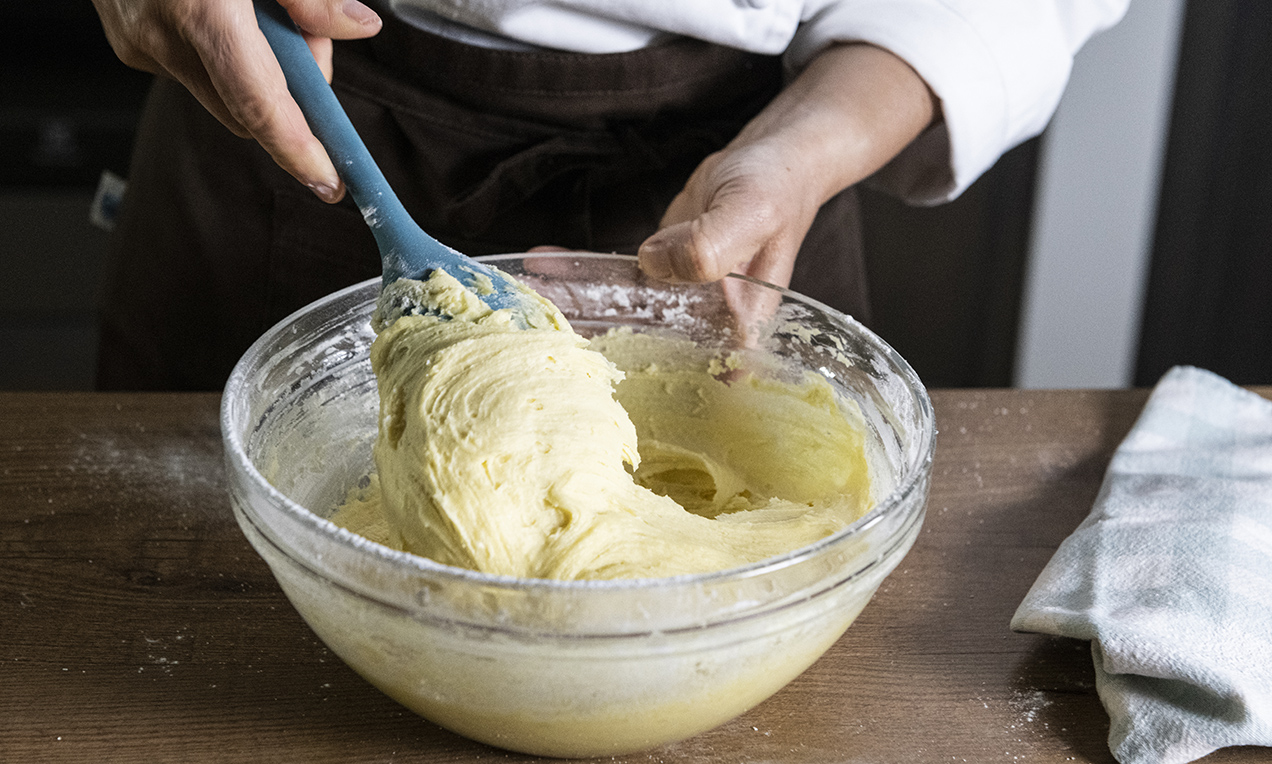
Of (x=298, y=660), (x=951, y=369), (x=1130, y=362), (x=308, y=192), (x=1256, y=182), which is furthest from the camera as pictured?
(x=951, y=369)

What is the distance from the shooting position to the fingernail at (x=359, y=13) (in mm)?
766

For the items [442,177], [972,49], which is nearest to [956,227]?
[972,49]

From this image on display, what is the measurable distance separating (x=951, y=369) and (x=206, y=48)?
191cm

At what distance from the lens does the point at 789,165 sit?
2.93 feet

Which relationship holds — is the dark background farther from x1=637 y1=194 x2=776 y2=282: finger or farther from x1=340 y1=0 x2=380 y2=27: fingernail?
x1=340 y1=0 x2=380 y2=27: fingernail

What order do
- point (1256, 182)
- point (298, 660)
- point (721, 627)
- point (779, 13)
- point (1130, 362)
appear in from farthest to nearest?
1. point (1130, 362)
2. point (1256, 182)
3. point (779, 13)
4. point (298, 660)
5. point (721, 627)

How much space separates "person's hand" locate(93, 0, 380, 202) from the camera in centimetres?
70

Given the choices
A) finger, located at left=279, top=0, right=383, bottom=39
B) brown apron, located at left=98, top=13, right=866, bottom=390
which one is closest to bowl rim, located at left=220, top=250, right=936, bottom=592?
finger, located at left=279, top=0, right=383, bottom=39

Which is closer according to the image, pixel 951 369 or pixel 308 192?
pixel 308 192

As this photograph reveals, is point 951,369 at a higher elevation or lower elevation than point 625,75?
lower

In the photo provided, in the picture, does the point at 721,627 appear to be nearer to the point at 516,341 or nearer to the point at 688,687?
the point at 688,687

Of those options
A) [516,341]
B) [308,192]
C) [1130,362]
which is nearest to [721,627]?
Result: [516,341]

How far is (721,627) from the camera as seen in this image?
52 cm

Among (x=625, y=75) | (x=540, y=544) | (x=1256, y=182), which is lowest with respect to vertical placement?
(x=1256, y=182)
